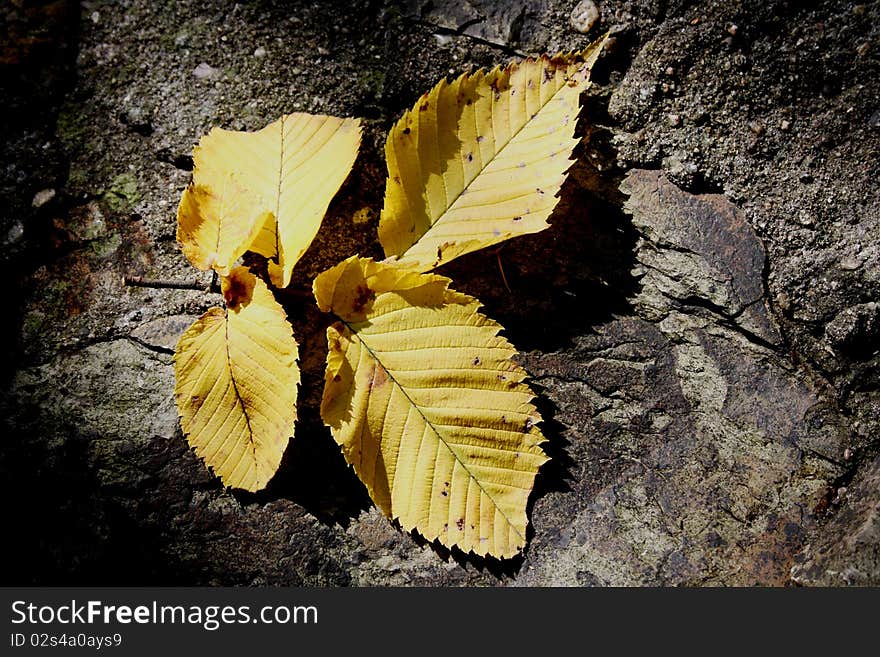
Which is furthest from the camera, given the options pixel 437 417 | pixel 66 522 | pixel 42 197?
pixel 42 197

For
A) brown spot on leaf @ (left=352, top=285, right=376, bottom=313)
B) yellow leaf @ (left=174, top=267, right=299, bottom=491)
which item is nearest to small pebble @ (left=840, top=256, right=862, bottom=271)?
Result: brown spot on leaf @ (left=352, top=285, right=376, bottom=313)

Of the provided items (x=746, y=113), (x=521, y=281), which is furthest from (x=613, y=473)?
(x=746, y=113)

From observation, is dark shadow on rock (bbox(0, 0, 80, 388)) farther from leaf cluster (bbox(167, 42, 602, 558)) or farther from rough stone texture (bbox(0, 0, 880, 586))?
leaf cluster (bbox(167, 42, 602, 558))

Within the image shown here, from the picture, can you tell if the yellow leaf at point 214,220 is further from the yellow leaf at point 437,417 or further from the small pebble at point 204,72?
the small pebble at point 204,72

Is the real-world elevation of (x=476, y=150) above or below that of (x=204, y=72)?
below

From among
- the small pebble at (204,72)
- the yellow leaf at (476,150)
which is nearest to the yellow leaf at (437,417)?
the yellow leaf at (476,150)

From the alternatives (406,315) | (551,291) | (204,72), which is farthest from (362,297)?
(204,72)

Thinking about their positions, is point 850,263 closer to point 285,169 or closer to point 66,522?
point 285,169
